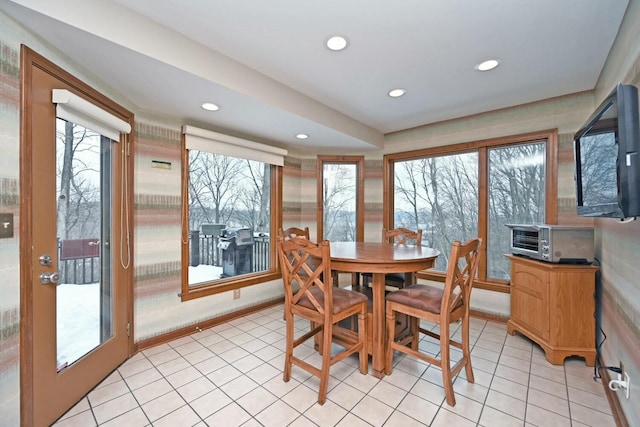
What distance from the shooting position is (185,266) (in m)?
2.74

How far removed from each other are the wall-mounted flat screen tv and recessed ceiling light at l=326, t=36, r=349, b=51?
1475mm

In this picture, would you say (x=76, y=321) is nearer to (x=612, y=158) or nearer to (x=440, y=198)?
(x=612, y=158)

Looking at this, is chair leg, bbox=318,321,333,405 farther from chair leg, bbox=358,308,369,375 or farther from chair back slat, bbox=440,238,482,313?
chair back slat, bbox=440,238,482,313

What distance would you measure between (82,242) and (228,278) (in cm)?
157

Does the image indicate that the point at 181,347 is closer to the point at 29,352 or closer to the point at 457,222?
the point at 29,352

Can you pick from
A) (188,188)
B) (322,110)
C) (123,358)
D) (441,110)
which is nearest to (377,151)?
(441,110)

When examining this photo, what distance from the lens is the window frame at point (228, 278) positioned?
2738 millimetres

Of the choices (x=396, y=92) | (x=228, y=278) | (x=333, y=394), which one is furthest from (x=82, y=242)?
(x=396, y=92)

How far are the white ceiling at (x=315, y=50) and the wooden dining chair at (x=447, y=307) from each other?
55.7 inches

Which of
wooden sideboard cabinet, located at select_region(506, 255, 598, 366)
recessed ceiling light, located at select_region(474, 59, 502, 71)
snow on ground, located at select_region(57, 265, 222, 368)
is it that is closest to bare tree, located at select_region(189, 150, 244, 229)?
snow on ground, located at select_region(57, 265, 222, 368)

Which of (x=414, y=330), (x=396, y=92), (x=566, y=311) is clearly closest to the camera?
(x=566, y=311)

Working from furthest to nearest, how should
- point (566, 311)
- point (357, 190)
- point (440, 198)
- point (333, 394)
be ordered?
1. point (357, 190)
2. point (440, 198)
3. point (566, 311)
4. point (333, 394)

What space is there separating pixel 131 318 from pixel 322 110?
275 centimetres

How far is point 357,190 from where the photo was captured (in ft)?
13.5
